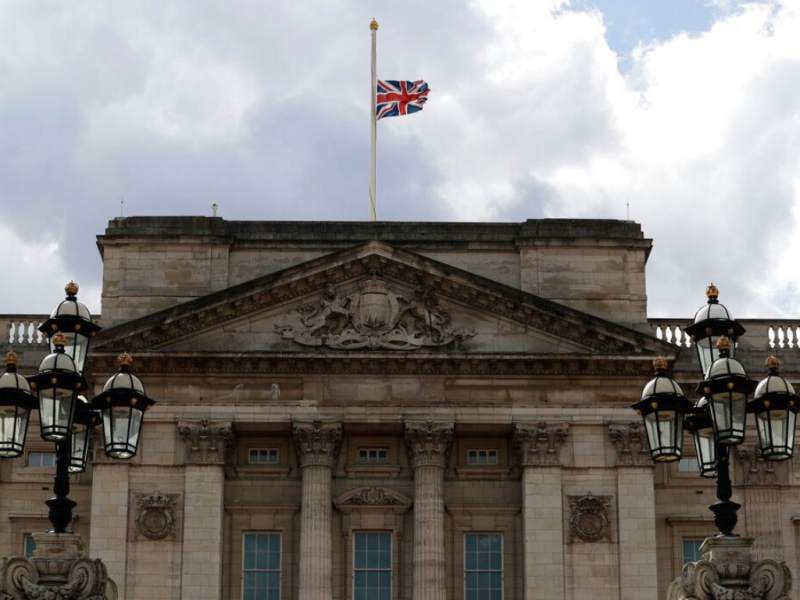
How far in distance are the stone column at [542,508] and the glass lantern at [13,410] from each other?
26439mm

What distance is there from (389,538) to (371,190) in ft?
38.0

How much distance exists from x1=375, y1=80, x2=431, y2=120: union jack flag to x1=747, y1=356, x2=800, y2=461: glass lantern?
34661 mm

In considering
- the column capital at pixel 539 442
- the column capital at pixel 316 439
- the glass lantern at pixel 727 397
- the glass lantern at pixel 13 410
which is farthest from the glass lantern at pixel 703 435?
the column capital at pixel 316 439

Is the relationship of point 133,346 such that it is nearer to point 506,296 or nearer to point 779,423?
point 506,296

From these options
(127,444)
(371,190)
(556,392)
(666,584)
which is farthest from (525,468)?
(127,444)

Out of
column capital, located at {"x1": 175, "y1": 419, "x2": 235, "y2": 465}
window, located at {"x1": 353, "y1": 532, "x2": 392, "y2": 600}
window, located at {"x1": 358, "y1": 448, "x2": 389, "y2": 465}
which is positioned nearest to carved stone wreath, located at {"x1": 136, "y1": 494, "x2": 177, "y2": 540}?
column capital, located at {"x1": 175, "y1": 419, "x2": 235, "y2": 465}

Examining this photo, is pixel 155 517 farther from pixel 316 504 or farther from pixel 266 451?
pixel 316 504

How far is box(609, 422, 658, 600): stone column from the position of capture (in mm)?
48625

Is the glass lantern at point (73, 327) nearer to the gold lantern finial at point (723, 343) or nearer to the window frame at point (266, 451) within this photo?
the gold lantern finial at point (723, 343)

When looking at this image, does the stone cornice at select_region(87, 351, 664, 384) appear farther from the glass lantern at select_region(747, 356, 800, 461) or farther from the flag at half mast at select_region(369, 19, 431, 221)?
the glass lantern at select_region(747, 356, 800, 461)

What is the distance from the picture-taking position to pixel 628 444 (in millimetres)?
49844

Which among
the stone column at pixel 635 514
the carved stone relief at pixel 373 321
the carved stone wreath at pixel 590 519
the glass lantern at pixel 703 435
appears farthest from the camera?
the carved stone relief at pixel 373 321

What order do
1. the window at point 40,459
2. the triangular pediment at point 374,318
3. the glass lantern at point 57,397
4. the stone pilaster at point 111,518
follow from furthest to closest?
A: the window at point 40,459 → the triangular pediment at point 374,318 → the stone pilaster at point 111,518 → the glass lantern at point 57,397

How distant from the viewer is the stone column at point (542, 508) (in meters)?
48.7
